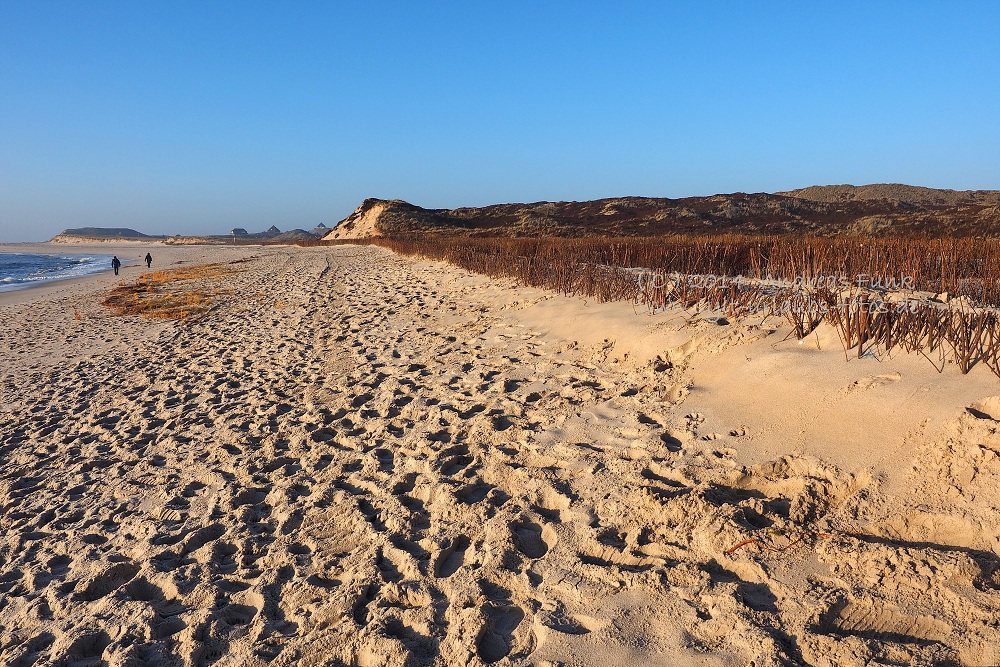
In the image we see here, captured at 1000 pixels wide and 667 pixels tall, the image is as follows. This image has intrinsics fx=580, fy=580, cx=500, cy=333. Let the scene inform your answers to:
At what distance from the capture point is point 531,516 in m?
2.72

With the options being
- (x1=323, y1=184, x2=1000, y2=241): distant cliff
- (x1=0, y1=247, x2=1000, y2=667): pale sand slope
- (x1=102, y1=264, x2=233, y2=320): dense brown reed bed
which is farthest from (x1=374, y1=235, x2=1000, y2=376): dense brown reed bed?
(x1=323, y1=184, x2=1000, y2=241): distant cliff

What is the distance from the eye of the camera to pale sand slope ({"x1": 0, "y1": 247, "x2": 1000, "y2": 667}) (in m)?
1.93

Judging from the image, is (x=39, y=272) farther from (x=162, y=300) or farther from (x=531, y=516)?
(x=531, y=516)

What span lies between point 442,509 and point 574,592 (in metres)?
0.92

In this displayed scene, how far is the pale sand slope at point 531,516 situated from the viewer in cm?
193

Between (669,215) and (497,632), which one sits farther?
(669,215)

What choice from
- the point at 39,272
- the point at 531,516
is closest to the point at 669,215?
the point at 39,272

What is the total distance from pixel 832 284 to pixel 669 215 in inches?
1784

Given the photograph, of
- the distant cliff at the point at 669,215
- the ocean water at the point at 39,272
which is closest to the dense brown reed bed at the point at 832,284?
the ocean water at the point at 39,272

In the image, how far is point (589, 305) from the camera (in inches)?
283

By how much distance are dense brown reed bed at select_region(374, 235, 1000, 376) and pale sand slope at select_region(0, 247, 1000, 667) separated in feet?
0.77

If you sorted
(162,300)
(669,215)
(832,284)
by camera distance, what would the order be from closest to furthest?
1. (832,284)
2. (162,300)
3. (669,215)

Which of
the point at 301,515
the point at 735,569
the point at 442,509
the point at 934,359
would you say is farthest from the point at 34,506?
the point at 934,359

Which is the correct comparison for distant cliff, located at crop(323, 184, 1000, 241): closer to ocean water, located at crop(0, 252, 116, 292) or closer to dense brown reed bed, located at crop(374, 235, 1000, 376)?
dense brown reed bed, located at crop(374, 235, 1000, 376)
